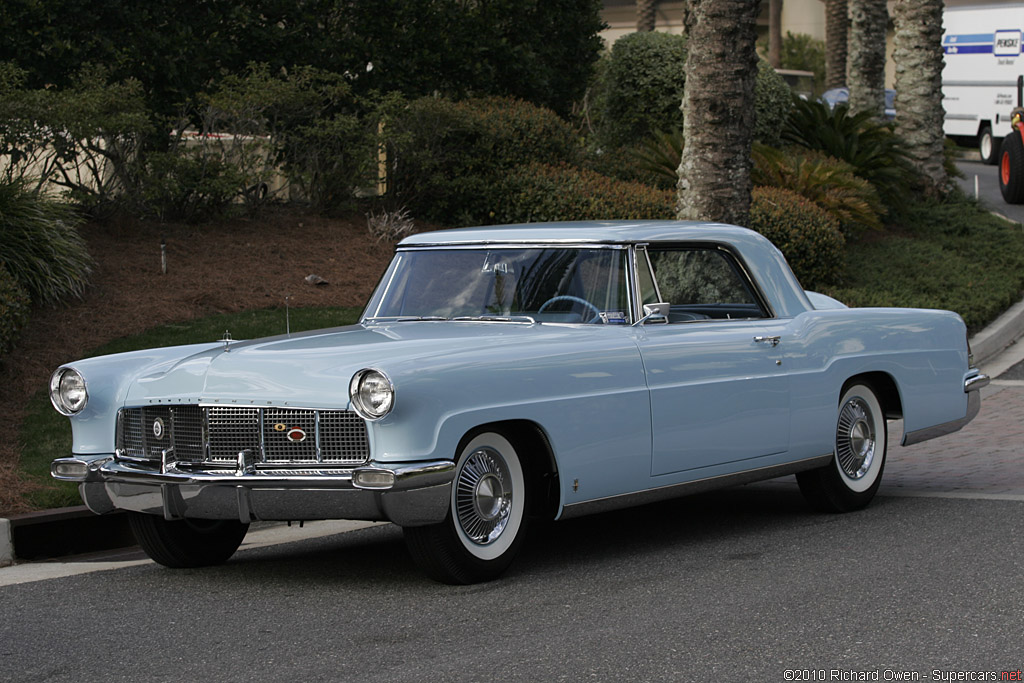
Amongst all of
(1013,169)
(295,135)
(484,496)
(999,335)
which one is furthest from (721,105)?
(1013,169)

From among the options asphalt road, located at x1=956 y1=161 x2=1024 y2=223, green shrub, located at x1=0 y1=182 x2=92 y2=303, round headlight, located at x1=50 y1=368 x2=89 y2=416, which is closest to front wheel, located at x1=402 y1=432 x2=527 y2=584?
round headlight, located at x1=50 y1=368 x2=89 y2=416

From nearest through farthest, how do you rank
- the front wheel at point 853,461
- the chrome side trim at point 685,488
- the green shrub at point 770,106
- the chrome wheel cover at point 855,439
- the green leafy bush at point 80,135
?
the chrome side trim at point 685,488 → the front wheel at point 853,461 → the chrome wheel cover at point 855,439 → the green leafy bush at point 80,135 → the green shrub at point 770,106

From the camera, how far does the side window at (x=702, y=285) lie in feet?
23.7

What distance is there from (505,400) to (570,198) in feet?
33.1

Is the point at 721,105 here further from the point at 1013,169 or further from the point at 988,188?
the point at 988,188

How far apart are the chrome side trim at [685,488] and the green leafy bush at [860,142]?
12.6m

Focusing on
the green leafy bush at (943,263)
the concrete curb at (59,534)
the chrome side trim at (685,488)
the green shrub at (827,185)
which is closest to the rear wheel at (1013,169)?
the green leafy bush at (943,263)

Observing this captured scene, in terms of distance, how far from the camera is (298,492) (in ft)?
18.7

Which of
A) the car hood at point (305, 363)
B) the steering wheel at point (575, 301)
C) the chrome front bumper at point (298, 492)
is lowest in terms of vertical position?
the chrome front bumper at point (298, 492)

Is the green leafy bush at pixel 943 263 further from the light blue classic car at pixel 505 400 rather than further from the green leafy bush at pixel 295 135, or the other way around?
the light blue classic car at pixel 505 400

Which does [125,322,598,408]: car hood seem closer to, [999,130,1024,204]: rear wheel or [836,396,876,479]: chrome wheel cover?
[836,396,876,479]: chrome wheel cover

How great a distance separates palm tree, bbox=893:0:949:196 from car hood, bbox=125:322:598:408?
1479 centimetres

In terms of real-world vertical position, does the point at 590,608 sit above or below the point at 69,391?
below

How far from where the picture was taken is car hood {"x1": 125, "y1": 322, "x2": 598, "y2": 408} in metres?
5.78
